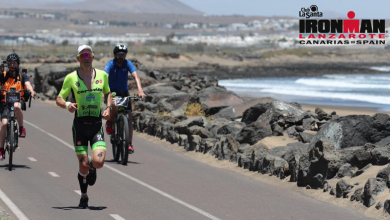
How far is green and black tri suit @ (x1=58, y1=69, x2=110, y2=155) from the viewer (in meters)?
9.09

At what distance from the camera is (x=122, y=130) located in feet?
45.8

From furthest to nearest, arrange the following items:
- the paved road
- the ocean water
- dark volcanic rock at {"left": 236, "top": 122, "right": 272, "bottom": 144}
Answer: the ocean water → dark volcanic rock at {"left": 236, "top": 122, "right": 272, "bottom": 144} → the paved road

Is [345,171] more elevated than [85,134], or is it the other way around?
[85,134]

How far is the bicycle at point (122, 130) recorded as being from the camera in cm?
1364

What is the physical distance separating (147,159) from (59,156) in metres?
1.97

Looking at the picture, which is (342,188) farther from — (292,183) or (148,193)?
(148,193)

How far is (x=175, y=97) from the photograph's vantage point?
83.8 ft

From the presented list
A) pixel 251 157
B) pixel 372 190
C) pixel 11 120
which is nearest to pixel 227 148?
pixel 251 157

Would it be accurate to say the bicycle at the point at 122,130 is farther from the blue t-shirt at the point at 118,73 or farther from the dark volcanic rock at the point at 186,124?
the dark volcanic rock at the point at 186,124

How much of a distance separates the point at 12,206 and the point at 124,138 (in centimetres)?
440

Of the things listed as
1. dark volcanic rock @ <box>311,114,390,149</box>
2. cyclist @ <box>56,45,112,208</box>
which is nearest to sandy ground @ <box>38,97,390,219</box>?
dark volcanic rock @ <box>311,114,390,149</box>

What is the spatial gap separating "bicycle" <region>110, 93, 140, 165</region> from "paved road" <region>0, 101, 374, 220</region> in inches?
11.9

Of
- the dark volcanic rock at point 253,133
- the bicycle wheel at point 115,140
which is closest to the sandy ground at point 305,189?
the dark volcanic rock at point 253,133

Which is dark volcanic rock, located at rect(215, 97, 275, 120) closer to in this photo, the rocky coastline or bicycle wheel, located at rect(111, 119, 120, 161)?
the rocky coastline
